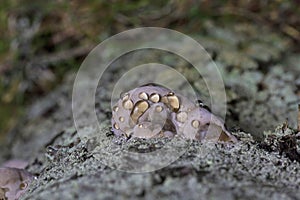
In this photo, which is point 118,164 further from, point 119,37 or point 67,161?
point 119,37

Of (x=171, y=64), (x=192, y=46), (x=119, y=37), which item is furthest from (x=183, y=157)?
(x=119, y=37)

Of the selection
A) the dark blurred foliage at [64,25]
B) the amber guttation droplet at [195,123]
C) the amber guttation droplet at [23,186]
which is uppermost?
the dark blurred foliage at [64,25]

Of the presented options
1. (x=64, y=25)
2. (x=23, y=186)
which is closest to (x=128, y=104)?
(x=23, y=186)

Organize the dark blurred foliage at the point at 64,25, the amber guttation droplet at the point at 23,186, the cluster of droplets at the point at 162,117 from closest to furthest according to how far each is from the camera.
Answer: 1. the cluster of droplets at the point at 162,117
2. the amber guttation droplet at the point at 23,186
3. the dark blurred foliage at the point at 64,25

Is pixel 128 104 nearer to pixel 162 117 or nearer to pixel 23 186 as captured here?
pixel 162 117

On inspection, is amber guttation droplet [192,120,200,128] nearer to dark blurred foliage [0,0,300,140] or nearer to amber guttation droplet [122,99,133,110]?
amber guttation droplet [122,99,133,110]

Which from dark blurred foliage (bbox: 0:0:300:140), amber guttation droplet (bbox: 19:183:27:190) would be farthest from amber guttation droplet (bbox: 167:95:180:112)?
dark blurred foliage (bbox: 0:0:300:140)

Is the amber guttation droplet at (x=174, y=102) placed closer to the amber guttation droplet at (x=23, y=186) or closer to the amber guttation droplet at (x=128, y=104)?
the amber guttation droplet at (x=128, y=104)

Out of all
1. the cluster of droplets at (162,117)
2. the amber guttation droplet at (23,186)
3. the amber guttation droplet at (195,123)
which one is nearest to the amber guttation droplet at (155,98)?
the cluster of droplets at (162,117)
